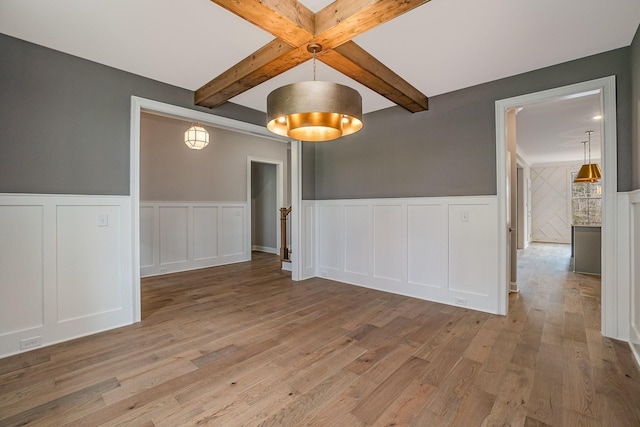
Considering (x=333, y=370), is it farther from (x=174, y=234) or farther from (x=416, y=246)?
(x=174, y=234)

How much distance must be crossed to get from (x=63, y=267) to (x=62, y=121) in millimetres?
1294

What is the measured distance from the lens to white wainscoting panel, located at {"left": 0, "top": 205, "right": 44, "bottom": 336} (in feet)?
7.42

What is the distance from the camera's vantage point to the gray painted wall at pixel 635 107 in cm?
222

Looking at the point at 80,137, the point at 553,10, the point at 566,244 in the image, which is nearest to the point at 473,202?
the point at 553,10

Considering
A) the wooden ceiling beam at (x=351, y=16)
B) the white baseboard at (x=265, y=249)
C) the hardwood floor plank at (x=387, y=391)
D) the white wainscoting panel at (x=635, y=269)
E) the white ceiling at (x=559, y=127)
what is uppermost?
the white ceiling at (x=559, y=127)

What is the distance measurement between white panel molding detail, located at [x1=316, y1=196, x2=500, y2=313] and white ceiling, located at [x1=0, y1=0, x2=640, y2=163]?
143 centimetres

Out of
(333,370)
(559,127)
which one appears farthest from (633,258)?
(559,127)

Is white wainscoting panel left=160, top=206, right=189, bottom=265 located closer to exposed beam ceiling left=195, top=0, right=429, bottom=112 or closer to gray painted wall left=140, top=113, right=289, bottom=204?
gray painted wall left=140, top=113, right=289, bottom=204

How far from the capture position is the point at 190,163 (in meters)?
5.49

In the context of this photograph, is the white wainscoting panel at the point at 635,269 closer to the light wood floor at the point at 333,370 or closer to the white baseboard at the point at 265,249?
the light wood floor at the point at 333,370

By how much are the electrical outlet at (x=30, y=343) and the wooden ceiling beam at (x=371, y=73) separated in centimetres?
333

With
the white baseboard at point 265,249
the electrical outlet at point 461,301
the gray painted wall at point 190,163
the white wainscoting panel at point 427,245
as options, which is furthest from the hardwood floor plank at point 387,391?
the white baseboard at point 265,249

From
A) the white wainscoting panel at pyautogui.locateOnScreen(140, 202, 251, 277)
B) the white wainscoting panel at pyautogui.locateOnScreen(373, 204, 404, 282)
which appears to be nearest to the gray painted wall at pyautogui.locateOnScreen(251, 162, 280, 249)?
the white wainscoting panel at pyautogui.locateOnScreen(140, 202, 251, 277)

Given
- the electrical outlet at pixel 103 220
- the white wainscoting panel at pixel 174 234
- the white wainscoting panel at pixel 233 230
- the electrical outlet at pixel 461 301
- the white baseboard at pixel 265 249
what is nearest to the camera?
the electrical outlet at pixel 103 220
